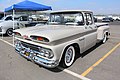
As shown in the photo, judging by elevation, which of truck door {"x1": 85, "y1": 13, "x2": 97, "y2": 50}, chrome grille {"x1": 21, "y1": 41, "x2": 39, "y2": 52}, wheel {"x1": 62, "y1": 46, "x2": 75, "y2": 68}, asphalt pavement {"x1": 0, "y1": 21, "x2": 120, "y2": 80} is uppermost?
truck door {"x1": 85, "y1": 13, "x2": 97, "y2": 50}

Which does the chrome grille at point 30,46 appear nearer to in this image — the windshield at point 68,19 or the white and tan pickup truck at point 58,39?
the white and tan pickup truck at point 58,39

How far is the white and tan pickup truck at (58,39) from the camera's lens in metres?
3.76

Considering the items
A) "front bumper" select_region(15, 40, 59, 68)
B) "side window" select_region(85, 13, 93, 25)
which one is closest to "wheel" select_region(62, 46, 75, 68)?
"front bumper" select_region(15, 40, 59, 68)

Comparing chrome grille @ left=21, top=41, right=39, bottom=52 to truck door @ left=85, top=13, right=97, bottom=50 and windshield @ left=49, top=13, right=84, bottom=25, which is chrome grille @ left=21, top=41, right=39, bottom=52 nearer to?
windshield @ left=49, top=13, right=84, bottom=25

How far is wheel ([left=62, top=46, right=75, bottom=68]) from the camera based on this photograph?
14.2 feet

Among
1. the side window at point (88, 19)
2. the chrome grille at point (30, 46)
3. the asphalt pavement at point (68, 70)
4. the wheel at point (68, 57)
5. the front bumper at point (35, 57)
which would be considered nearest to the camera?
the front bumper at point (35, 57)

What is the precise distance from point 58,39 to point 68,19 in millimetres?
1853

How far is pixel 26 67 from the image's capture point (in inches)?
180

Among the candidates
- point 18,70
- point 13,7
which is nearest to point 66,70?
point 18,70

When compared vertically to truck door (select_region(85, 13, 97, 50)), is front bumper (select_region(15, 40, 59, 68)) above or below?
below

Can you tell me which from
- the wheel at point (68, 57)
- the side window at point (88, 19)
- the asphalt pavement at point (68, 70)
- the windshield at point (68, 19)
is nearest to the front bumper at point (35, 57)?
the asphalt pavement at point (68, 70)

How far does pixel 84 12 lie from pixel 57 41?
219 centimetres

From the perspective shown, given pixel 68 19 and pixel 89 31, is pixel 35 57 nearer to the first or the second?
pixel 68 19

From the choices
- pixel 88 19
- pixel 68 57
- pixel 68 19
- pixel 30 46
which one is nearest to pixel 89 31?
pixel 88 19
